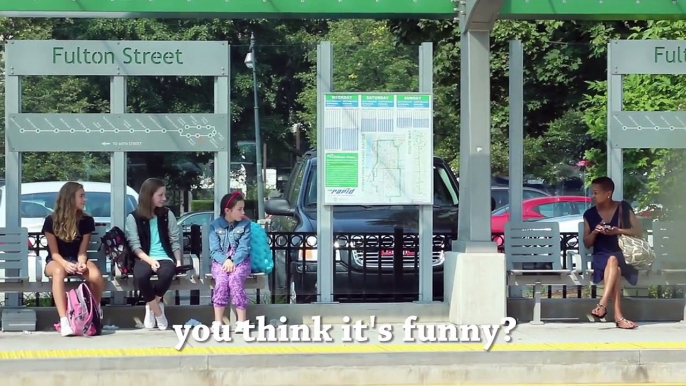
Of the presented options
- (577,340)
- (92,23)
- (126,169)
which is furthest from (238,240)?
(92,23)

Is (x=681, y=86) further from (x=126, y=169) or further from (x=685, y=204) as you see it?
(x=126, y=169)

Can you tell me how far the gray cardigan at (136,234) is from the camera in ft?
34.3

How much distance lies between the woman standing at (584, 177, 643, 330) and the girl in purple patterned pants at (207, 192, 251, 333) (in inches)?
136

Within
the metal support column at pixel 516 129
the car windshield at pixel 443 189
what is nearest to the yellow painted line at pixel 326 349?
the metal support column at pixel 516 129

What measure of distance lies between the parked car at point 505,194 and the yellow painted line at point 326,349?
8.88 feet

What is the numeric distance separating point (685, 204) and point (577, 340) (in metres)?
2.99

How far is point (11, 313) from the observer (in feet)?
34.4

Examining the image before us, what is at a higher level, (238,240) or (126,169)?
(126,169)

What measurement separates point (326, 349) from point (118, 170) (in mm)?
A: 3135

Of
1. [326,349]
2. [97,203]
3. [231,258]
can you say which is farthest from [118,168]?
[326,349]

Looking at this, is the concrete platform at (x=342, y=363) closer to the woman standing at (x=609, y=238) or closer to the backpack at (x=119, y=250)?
the backpack at (x=119, y=250)

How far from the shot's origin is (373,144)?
1106 centimetres

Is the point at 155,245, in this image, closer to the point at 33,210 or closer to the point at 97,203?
the point at 97,203

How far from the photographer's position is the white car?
11.0 m
